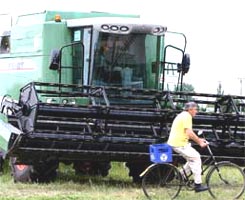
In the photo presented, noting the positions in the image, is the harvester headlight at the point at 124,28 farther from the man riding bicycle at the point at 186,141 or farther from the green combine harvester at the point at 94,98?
the man riding bicycle at the point at 186,141

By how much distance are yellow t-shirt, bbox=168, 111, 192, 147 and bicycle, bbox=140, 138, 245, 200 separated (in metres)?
0.35

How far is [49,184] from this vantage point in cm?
1121

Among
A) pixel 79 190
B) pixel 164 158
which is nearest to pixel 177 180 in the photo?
pixel 164 158

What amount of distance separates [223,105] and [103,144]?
2487mm

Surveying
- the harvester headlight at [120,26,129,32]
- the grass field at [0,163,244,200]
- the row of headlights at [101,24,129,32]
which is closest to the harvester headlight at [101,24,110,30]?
the row of headlights at [101,24,129,32]

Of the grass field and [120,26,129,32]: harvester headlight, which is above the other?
[120,26,129,32]: harvester headlight

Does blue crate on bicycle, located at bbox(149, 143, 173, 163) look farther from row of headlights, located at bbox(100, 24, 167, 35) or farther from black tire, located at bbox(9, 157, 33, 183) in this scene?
row of headlights, located at bbox(100, 24, 167, 35)

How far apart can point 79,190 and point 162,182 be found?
163cm

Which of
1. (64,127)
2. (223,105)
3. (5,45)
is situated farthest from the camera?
(5,45)

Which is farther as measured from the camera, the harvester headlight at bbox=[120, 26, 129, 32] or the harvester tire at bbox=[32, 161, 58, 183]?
the harvester headlight at bbox=[120, 26, 129, 32]

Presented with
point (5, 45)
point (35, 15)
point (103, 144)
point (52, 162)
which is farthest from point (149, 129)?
point (5, 45)

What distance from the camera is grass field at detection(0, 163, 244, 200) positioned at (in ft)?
31.7

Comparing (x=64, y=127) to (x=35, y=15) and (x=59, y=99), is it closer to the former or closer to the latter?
(x=59, y=99)

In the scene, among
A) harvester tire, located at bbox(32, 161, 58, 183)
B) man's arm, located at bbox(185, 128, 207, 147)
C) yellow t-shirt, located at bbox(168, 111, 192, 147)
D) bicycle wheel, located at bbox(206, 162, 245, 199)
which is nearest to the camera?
man's arm, located at bbox(185, 128, 207, 147)
